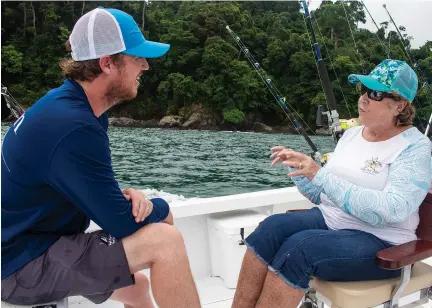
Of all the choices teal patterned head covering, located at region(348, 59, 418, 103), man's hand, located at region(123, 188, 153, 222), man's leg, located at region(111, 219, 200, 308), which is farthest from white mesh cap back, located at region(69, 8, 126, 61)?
teal patterned head covering, located at region(348, 59, 418, 103)

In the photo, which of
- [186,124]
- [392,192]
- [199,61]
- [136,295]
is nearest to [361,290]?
[392,192]

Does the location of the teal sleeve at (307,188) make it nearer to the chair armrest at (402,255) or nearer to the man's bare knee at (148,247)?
the chair armrest at (402,255)

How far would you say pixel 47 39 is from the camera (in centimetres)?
3388

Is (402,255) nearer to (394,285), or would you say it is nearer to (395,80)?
(394,285)

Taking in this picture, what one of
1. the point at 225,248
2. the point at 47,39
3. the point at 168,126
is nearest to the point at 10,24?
the point at 47,39

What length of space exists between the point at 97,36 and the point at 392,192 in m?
1.07

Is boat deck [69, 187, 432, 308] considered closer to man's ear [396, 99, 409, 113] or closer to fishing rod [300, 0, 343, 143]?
fishing rod [300, 0, 343, 143]

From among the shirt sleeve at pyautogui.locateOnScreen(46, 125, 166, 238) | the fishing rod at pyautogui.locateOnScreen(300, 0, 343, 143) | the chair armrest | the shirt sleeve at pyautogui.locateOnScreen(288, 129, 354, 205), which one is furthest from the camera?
the fishing rod at pyautogui.locateOnScreen(300, 0, 343, 143)

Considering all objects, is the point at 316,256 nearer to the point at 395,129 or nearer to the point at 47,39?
Answer: the point at 395,129

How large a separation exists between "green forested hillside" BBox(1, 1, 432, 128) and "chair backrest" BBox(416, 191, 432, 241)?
31871 millimetres

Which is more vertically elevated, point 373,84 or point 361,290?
point 373,84

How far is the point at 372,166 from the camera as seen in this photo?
157cm

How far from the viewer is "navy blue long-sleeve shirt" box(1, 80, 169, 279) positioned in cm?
109

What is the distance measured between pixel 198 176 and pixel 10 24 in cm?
2439
